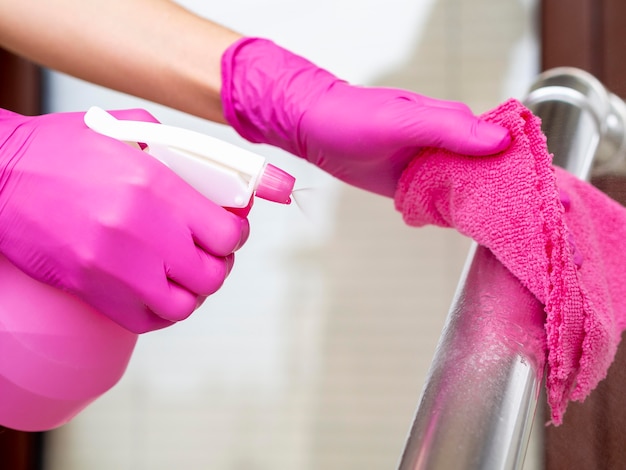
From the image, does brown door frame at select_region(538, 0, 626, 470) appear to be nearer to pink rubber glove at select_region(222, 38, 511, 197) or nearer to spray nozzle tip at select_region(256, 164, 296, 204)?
pink rubber glove at select_region(222, 38, 511, 197)

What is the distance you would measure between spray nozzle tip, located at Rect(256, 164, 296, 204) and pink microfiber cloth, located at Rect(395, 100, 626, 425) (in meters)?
0.13

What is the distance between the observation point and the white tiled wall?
124cm

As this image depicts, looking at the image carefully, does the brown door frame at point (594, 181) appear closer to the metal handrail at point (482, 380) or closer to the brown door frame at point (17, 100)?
the metal handrail at point (482, 380)

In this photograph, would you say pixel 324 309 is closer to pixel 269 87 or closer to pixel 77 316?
pixel 269 87

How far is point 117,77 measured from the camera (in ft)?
2.56

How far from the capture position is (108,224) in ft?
1.64

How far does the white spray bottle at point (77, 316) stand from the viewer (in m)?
0.46

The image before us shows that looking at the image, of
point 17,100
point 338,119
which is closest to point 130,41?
point 338,119

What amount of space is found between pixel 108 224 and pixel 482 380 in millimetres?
332

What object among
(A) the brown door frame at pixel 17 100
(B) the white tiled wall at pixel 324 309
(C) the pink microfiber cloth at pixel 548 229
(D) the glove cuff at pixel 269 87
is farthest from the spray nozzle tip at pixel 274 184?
(A) the brown door frame at pixel 17 100

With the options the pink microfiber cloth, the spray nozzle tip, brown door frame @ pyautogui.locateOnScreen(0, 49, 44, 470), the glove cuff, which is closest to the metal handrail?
the pink microfiber cloth

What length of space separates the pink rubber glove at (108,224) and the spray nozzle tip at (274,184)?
0.05 meters

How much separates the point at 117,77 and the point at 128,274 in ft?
1.22

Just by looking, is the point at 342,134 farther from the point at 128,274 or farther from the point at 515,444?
the point at 515,444
